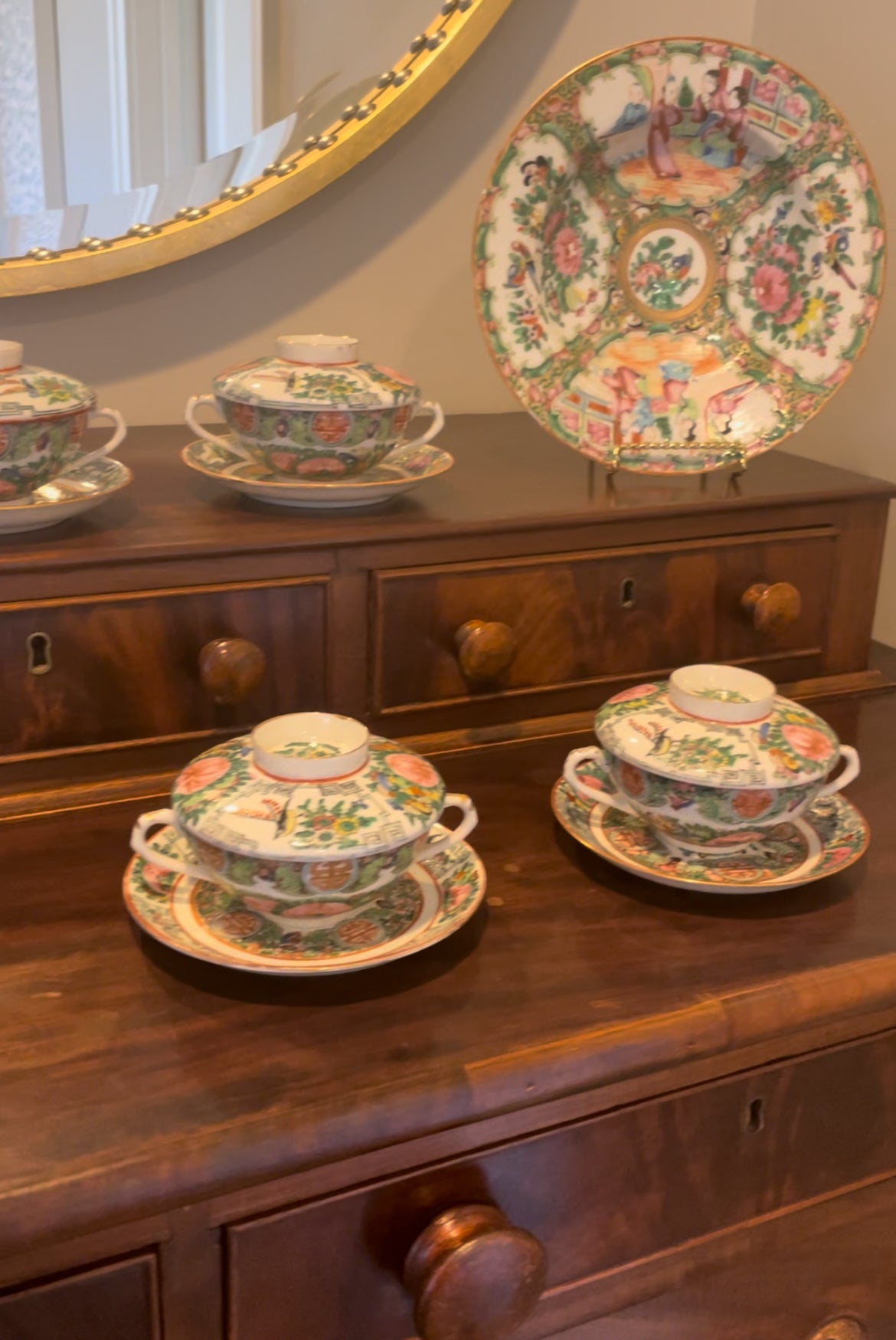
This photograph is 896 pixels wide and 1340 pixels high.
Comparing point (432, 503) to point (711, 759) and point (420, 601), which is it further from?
point (711, 759)

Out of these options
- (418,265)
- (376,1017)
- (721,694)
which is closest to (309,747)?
(376,1017)

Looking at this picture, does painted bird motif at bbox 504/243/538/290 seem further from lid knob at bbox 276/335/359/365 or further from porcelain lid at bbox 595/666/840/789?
porcelain lid at bbox 595/666/840/789

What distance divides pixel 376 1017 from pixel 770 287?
0.69m

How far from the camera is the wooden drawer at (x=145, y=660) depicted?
0.74m

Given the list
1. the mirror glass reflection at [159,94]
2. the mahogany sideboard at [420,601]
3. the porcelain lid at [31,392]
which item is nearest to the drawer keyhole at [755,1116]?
the mahogany sideboard at [420,601]

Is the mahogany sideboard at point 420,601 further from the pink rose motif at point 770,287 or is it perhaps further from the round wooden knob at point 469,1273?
the round wooden knob at point 469,1273

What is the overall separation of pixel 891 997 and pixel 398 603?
39 cm

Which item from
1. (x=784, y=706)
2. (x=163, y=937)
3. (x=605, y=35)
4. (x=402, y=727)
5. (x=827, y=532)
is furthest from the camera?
(x=605, y=35)

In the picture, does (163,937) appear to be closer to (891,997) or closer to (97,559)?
(97,559)

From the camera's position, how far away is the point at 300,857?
1.87 feet

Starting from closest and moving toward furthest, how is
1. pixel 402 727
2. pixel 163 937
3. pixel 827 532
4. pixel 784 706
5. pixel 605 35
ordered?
pixel 163 937, pixel 784 706, pixel 402 727, pixel 827 532, pixel 605 35

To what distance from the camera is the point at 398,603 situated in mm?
824

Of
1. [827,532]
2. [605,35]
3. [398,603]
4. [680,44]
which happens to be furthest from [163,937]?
[605,35]

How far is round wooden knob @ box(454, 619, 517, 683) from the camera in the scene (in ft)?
2.72
